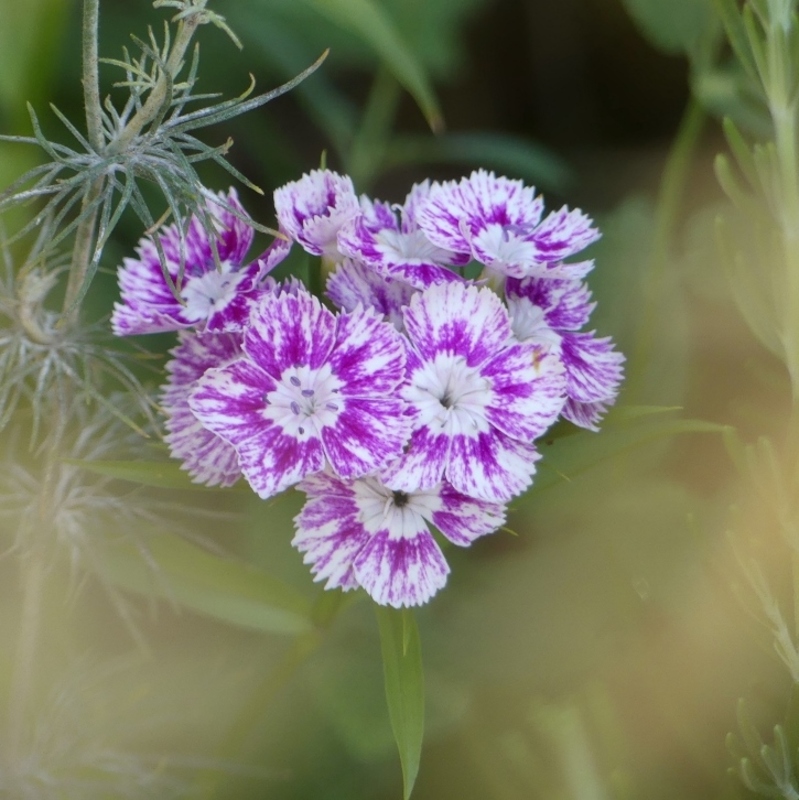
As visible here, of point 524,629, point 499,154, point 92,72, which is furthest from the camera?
point 499,154

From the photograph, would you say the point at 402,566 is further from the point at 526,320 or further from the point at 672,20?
the point at 672,20

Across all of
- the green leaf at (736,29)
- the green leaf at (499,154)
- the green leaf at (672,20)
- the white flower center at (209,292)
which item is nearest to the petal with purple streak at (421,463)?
the white flower center at (209,292)

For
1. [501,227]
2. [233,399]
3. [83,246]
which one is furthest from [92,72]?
[501,227]

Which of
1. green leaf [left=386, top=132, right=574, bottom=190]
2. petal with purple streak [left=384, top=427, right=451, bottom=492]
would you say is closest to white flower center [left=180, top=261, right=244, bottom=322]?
petal with purple streak [left=384, top=427, right=451, bottom=492]

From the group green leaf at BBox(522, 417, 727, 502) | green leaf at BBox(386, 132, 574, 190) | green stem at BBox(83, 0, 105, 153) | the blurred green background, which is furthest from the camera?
green leaf at BBox(386, 132, 574, 190)

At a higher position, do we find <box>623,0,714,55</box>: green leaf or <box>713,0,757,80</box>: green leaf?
<box>623,0,714,55</box>: green leaf

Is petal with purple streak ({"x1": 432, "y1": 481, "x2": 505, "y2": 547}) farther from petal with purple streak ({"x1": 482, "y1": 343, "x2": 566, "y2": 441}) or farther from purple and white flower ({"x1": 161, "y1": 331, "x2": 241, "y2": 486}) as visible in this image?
purple and white flower ({"x1": 161, "y1": 331, "x2": 241, "y2": 486})
